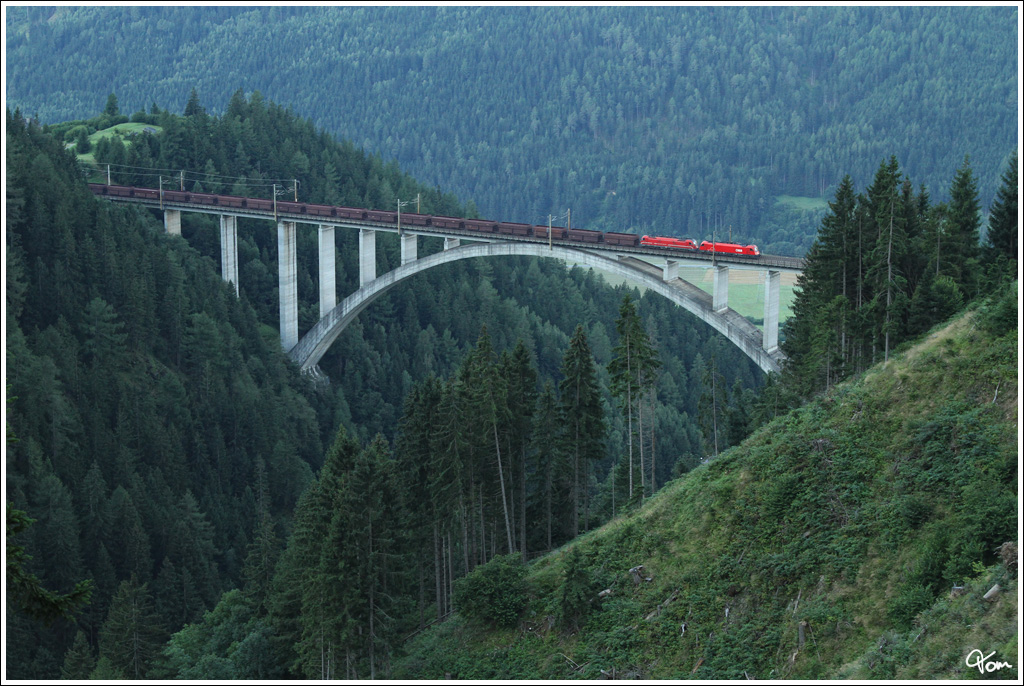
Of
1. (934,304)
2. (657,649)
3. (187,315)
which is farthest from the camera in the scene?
(187,315)

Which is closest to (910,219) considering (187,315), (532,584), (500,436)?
(500,436)

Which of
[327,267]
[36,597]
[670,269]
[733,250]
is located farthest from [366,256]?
[36,597]

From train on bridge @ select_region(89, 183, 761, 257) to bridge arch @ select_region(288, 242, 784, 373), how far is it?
1366 mm

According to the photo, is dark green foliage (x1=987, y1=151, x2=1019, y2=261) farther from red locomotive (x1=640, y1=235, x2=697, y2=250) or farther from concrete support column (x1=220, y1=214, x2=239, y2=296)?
concrete support column (x1=220, y1=214, x2=239, y2=296)

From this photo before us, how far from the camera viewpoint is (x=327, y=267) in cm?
10612

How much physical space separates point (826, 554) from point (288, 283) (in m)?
76.3

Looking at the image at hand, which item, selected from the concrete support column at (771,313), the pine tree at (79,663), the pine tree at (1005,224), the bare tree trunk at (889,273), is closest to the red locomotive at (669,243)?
the concrete support column at (771,313)

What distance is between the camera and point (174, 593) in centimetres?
7131

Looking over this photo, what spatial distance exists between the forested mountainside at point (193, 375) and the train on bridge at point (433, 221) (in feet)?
14.8

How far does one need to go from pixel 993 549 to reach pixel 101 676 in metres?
36.9

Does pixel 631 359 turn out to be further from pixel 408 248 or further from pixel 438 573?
pixel 408 248

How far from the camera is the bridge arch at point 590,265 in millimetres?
74562

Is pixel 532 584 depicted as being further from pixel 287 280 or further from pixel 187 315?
pixel 287 280

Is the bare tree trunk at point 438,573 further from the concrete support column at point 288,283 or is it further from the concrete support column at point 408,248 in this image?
the concrete support column at point 288,283
